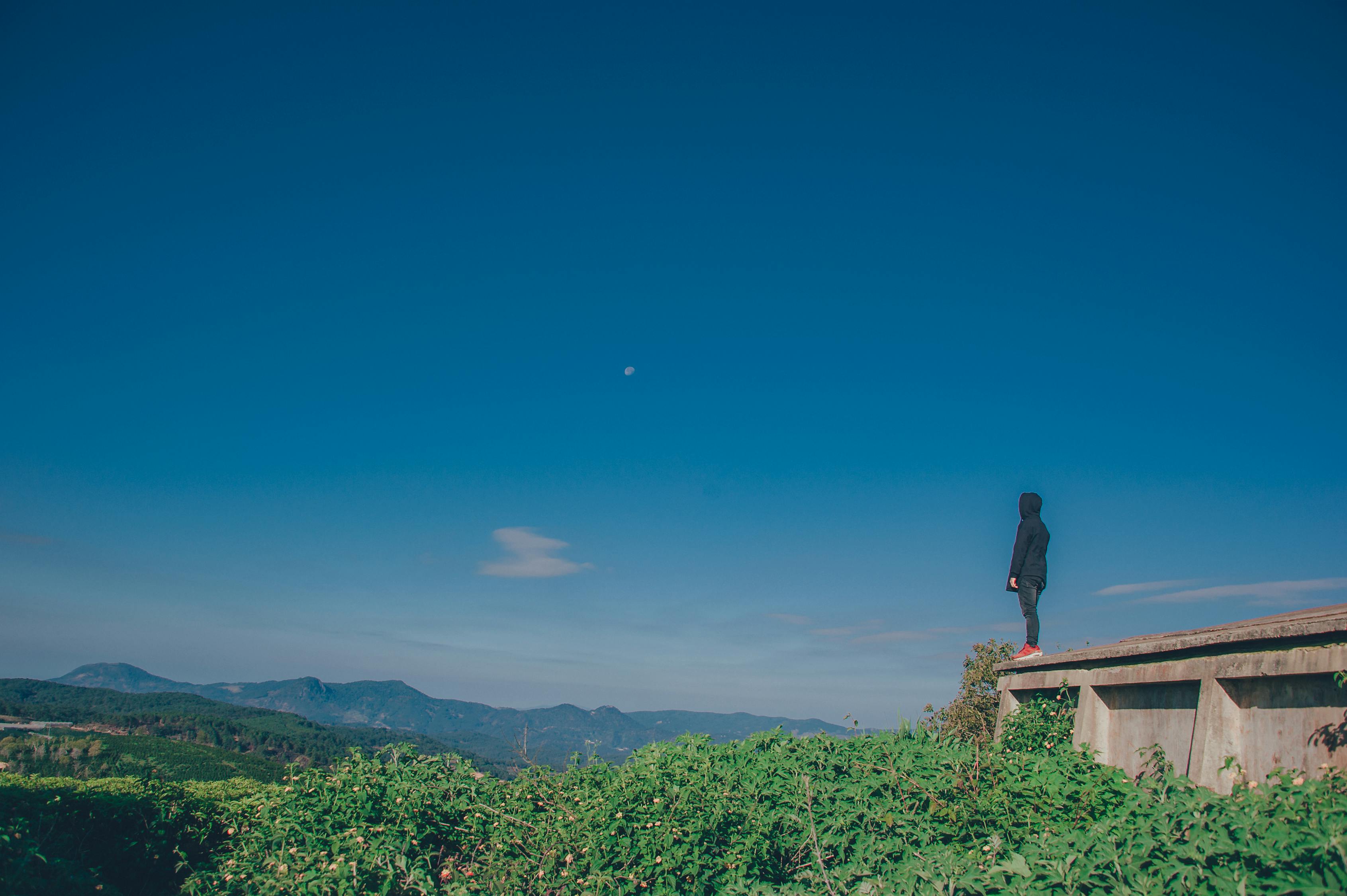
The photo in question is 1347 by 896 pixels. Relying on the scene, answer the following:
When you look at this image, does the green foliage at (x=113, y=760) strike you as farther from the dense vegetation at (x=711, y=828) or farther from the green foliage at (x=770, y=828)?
the green foliage at (x=770, y=828)

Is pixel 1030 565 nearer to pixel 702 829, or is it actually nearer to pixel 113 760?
pixel 702 829

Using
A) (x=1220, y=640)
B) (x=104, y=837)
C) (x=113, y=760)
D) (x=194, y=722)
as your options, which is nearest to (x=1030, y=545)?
(x=1220, y=640)

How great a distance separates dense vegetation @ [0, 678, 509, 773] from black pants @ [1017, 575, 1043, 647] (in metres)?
43.8

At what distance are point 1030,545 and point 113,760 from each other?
84.3 feet

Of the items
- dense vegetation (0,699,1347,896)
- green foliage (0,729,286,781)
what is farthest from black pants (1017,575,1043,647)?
green foliage (0,729,286,781)

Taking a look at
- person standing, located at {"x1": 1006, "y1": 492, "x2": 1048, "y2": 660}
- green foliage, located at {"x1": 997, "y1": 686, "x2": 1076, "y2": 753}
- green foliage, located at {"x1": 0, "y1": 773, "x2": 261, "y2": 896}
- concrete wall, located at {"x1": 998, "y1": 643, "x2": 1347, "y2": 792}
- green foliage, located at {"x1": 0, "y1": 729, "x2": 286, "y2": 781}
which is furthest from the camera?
green foliage, located at {"x1": 0, "y1": 729, "x2": 286, "y2": 781}

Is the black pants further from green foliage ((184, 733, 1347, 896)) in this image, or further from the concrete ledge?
green foliage ((184, 733, 1347, 896))

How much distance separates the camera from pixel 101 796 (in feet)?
21.1

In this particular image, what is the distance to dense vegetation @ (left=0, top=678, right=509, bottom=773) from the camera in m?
95.8

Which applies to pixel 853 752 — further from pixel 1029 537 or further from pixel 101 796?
pixel 101 796

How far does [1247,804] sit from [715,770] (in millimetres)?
4049

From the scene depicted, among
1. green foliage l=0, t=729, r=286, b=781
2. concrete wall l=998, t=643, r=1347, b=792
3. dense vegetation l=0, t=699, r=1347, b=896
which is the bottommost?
green foliage l=0, t=729, r=286, b=781

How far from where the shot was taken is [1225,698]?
514cm

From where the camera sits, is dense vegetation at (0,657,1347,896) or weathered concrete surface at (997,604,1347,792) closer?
dense vegetation at (0,657,1347,896)
